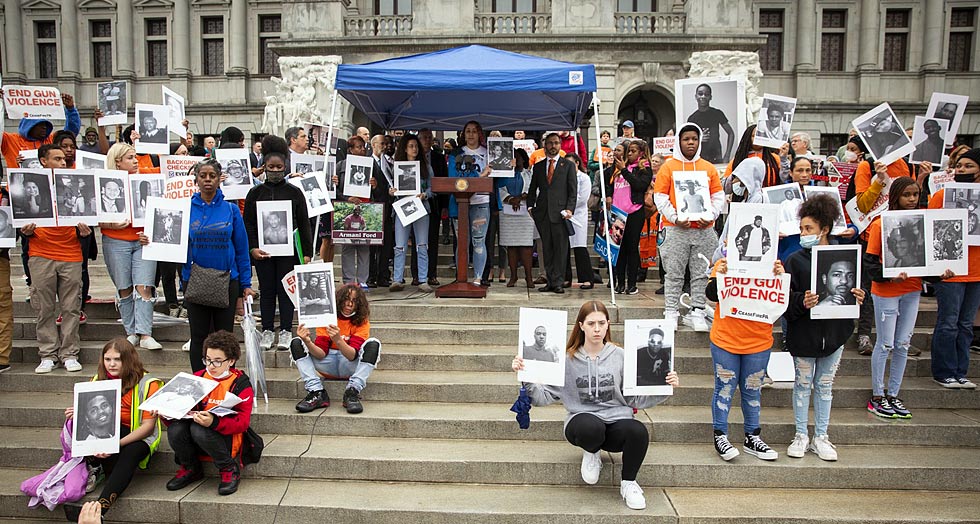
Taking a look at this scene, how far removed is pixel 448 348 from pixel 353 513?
250 centimetres

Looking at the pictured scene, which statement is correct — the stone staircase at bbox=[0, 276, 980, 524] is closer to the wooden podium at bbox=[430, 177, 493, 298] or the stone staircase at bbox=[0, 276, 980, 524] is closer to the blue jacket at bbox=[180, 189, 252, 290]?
the blue jacket at bbox=[180, 189, 252, 290]

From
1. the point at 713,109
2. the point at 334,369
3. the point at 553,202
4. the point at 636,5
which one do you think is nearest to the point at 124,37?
the point at 636,5

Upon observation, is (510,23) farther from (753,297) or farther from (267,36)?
(753,297)

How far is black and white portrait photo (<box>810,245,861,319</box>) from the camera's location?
185 inches

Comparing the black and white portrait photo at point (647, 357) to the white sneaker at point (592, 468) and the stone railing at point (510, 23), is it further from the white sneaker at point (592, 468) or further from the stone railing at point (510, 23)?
the stone railing at point (510, 23)

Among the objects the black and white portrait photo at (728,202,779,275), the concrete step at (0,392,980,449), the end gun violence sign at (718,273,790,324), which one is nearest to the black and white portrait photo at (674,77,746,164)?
the black and white portrait photo at (728,202,779,275)

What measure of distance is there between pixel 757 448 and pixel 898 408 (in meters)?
1.65

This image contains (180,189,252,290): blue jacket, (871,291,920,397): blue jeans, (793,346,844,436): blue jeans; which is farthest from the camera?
(180,189,252,290): blue jacket

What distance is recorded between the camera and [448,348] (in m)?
6.71

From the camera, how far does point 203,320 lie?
18.6ft

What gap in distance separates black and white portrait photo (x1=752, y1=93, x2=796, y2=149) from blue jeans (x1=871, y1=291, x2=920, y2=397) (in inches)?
84.7

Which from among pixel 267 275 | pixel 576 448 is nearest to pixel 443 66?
pixel 267 275

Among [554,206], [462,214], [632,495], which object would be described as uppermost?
[554,206]

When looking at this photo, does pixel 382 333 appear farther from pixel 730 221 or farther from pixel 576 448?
pixel 730 221
